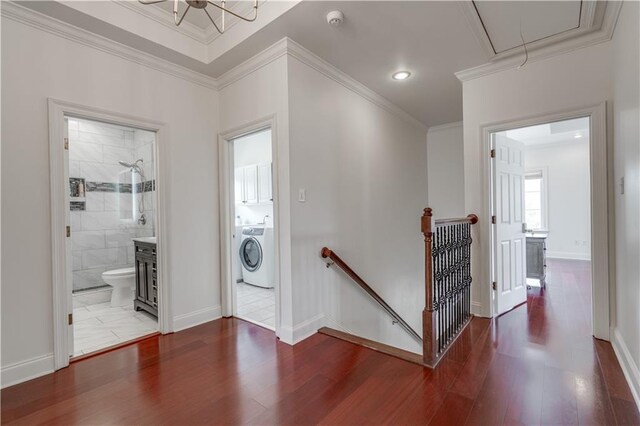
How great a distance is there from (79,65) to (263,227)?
2923 mm

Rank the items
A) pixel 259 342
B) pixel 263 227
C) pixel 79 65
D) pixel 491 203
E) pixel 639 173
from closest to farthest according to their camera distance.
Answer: pixel 639 173
pixel 79 65
pixel 259 342
pixel 491 203
pixel 263 227

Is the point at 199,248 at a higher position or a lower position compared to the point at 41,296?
higher

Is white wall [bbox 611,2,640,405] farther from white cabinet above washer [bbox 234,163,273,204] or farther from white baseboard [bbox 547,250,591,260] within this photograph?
white baseboard [bbox 547,250,591,260]

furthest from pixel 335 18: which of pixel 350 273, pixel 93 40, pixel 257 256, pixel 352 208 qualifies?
pixel 257 256

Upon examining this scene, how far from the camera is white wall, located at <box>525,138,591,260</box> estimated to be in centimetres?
641

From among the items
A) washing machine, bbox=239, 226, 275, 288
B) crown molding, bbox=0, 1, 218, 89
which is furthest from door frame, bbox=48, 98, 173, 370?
washing machine, bbox=239, 226, 275, 288

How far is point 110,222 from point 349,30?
14.9 ft

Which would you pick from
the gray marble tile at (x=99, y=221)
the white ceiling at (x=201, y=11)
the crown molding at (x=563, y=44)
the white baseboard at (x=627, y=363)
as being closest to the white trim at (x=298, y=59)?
the white ceiling at (x=201, y=11)

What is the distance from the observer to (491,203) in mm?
3057

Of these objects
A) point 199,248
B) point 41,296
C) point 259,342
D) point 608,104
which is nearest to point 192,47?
point 199,248

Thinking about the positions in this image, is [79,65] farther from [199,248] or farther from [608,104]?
[608,104]

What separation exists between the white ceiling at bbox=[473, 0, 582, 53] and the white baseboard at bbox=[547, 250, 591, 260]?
5855 millimetres

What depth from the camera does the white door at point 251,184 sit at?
5.17m

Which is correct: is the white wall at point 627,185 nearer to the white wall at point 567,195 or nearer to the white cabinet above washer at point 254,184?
the white cabinet above washer at point 254,184
